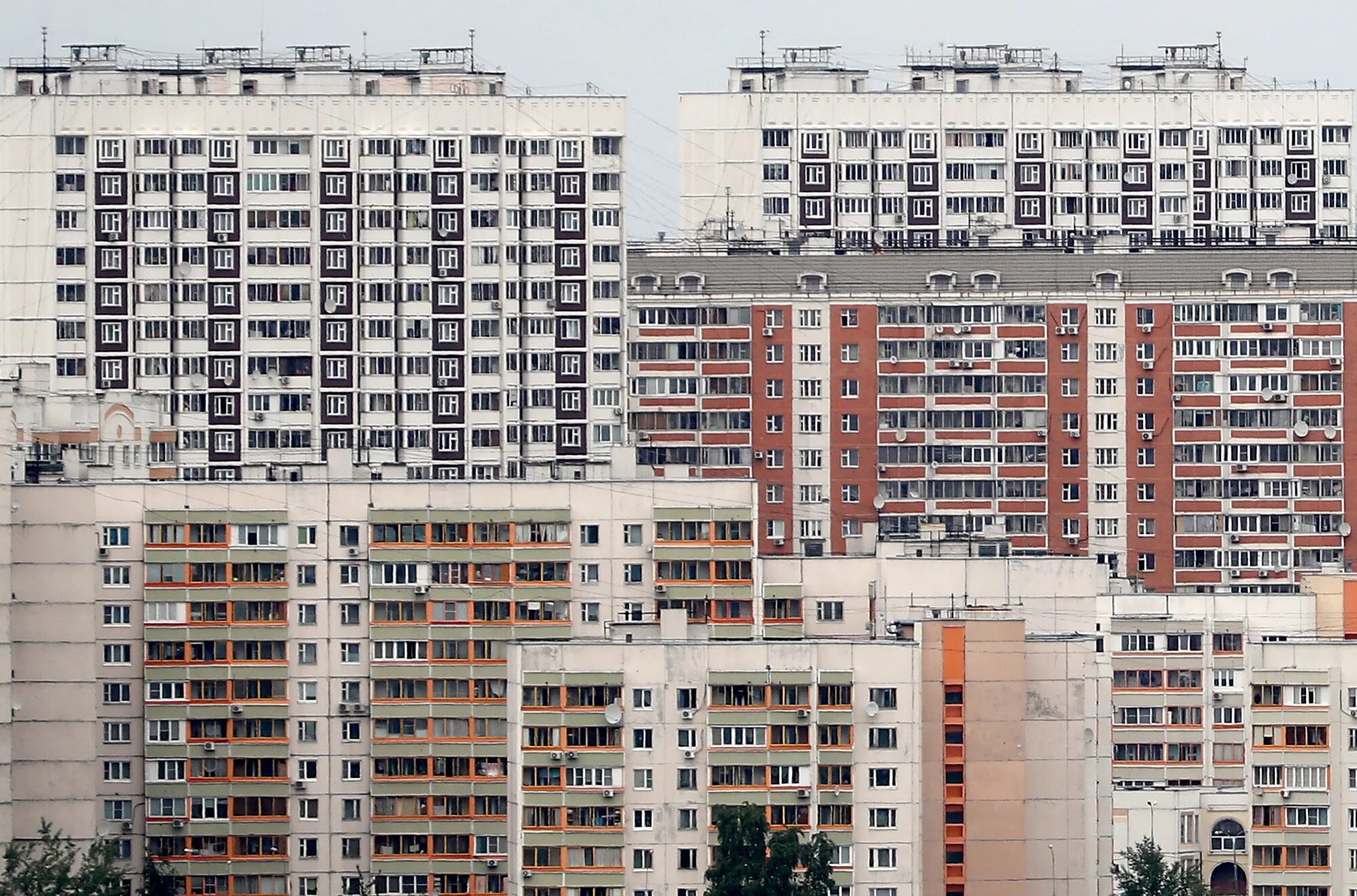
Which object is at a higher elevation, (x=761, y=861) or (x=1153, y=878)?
(x=761, y=861)

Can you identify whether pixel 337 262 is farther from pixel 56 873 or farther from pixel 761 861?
pixel 761 861

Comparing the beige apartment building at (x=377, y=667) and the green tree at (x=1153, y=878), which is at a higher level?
the beige apartment building at (x=377, y=667)

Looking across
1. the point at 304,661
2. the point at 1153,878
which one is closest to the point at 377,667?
the point at 304,661

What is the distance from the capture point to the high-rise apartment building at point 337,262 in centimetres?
19725

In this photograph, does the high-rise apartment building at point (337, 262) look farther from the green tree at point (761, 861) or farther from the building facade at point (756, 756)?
the green tree at point (761, 861)

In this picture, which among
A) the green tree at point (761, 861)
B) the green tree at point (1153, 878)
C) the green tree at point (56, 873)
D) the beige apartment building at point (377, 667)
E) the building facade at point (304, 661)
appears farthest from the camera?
the green tree at point (1153, 878)

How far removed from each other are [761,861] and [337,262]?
2837 inches

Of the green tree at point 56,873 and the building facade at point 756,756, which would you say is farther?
the building facade at point 756,756

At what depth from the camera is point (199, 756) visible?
498 ft

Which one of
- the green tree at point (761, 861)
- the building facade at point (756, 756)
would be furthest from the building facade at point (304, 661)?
the green tree at point (761, 861)

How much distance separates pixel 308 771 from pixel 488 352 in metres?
49.1

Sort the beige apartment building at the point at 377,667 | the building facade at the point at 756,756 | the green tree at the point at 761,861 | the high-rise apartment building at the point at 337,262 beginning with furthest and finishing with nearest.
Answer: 1. the high-rise apartment building at the point at 337,262
2. the beige apartment building at the point at 377,667
3. the building facade at the point at 756,756
4. the green tree at the point at 761,861

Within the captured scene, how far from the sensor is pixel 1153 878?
152125 millimetres

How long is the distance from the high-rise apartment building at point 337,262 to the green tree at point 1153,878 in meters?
49.1
